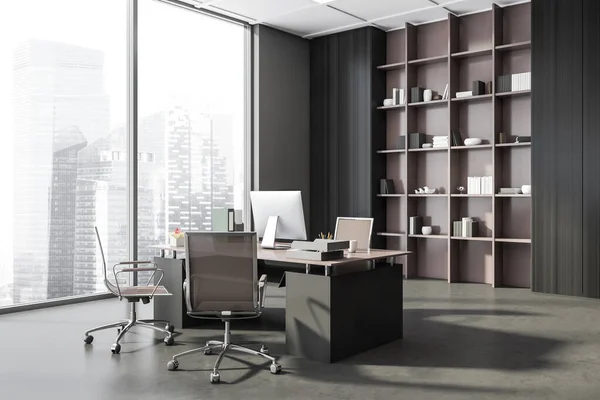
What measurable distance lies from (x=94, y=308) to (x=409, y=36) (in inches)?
230

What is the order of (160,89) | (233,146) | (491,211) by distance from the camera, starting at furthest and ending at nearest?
(233,146)
(491,211)
(160,89)

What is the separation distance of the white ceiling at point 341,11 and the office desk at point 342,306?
4258 millimetres

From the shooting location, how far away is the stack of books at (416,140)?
863cm

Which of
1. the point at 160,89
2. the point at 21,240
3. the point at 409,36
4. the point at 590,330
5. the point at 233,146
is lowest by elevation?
the point at 590,330

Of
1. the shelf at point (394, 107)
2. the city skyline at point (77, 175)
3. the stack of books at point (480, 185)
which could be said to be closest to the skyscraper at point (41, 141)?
the city skyline at point (77, 175)

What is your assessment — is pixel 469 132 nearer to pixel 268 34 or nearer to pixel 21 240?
pixel 268 34

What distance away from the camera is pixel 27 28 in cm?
638

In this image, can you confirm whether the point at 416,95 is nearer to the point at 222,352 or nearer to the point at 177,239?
the point at 177,239

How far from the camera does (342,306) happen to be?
4.49 meters

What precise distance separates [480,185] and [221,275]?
507 centimetres

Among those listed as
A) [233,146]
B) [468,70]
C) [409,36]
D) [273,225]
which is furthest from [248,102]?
[273,225]

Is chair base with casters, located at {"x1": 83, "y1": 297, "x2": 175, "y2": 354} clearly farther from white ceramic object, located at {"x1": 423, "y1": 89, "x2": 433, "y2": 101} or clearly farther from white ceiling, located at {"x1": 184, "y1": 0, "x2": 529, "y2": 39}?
white ceramic object, located at {"x1": 423, "y1": 89, "x2": 433, "y2": 101}

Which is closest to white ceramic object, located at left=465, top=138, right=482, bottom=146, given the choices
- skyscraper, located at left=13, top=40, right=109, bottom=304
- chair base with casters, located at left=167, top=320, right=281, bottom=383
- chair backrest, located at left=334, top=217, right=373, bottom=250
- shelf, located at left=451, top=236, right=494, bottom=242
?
shelf, located at left=451, top=236, right=494, bottom=242

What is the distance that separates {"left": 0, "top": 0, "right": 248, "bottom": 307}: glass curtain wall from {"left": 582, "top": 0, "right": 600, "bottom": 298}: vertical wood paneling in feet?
15.7
